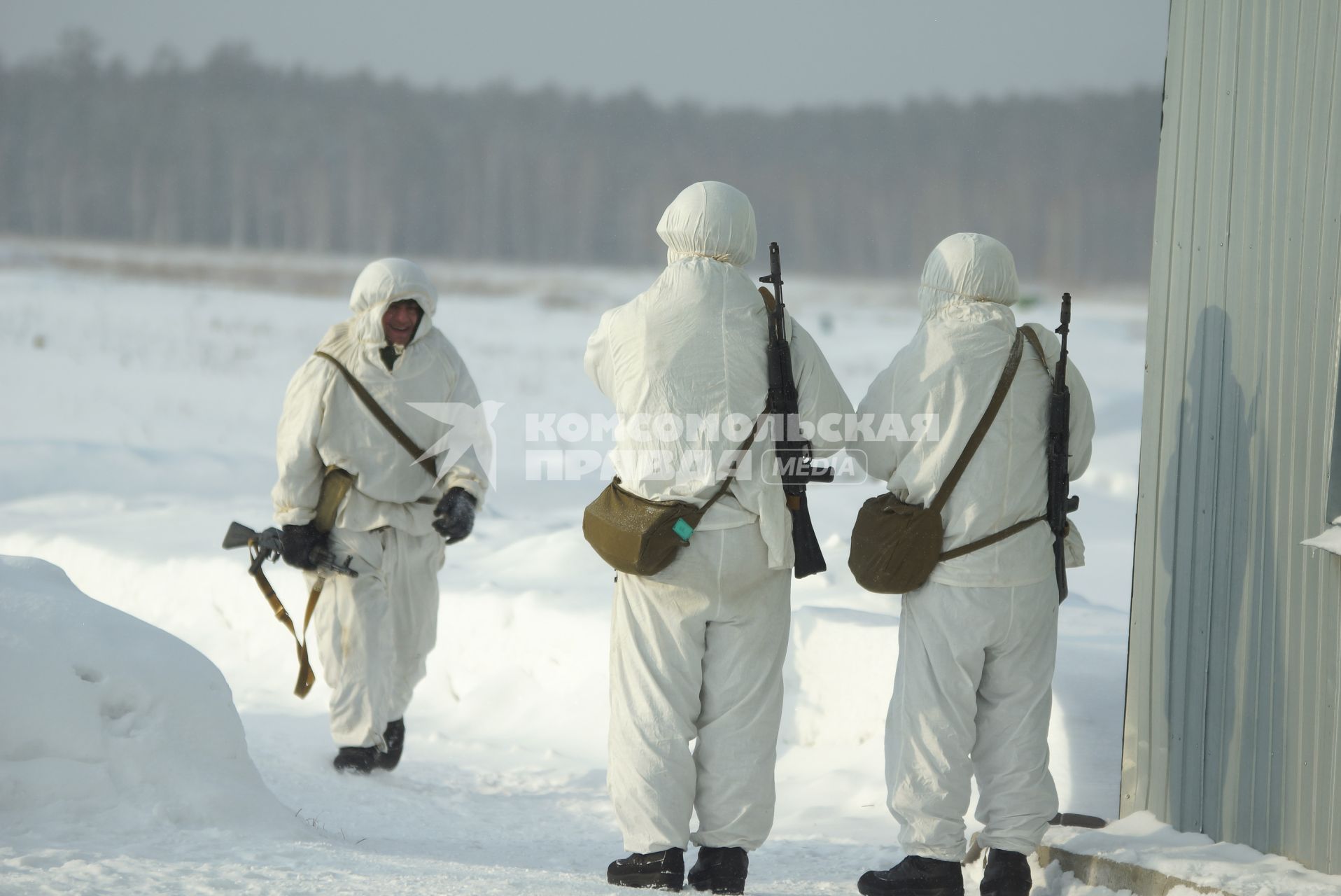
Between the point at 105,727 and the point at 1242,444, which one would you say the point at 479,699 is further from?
the point at 1242,444

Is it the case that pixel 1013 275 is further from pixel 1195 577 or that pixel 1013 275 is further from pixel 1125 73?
pixel 1125 73

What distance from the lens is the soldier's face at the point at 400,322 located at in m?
4.97

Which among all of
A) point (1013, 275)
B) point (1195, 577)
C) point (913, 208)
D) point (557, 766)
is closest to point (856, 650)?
point (557, 766)

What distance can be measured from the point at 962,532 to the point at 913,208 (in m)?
53.3

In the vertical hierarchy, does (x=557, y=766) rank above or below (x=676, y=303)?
A: below

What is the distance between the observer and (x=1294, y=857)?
10.8 ft

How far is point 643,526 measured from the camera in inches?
130

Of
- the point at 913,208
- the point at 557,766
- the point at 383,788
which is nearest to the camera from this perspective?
the point at 383,788

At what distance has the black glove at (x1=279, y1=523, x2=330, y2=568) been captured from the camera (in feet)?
15.5

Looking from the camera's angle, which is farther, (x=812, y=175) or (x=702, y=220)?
(x=812, y=175)

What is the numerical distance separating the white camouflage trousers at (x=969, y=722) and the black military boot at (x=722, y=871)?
0.40 metres

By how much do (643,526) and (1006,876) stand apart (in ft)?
4.09

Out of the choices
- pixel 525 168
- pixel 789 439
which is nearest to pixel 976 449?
pixel 789 439

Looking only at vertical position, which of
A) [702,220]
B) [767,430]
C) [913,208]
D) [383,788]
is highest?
[913,208]
